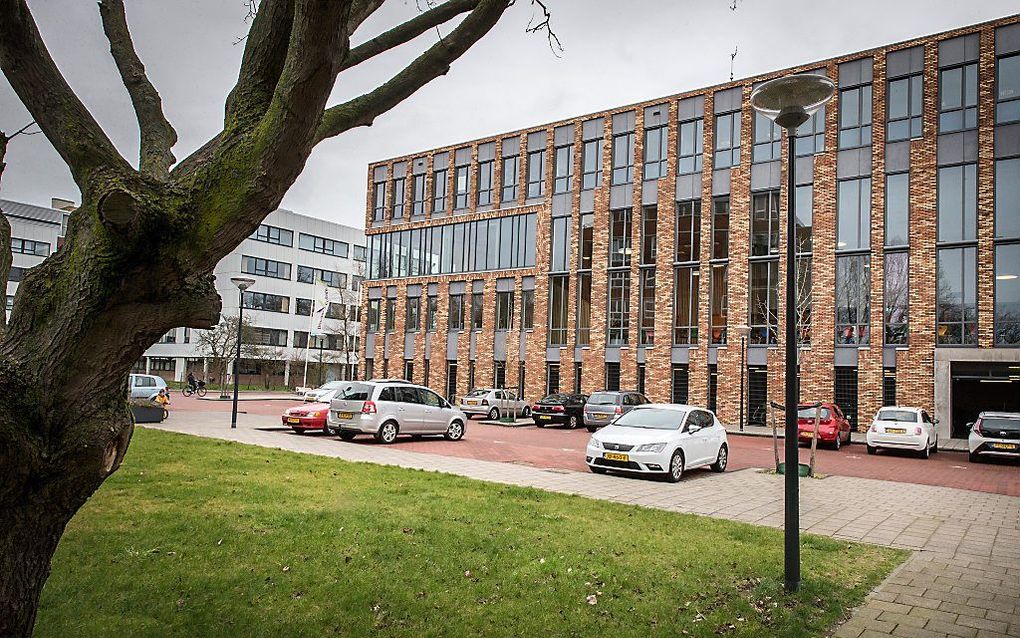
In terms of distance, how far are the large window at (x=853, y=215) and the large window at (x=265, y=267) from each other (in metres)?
53.1

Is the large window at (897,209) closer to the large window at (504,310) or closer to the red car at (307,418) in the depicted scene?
the large window at (504,310)

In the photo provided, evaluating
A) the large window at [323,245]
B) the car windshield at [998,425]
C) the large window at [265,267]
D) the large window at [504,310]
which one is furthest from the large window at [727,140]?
the large window at [323,245]

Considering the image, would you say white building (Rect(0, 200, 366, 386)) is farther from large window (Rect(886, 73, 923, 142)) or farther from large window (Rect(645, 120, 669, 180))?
large window (Rect(886, 73, 923, 142))

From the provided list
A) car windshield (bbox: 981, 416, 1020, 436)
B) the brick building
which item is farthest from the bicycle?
car windshield (bbox: 981, 416, 1020, 436)

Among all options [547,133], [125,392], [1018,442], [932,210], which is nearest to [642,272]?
[547,133]

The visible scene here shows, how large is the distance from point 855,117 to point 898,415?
1588cm

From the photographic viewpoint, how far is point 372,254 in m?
51.8

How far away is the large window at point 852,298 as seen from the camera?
31141mm

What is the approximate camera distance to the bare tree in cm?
334

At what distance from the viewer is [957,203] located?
29719 millimetres

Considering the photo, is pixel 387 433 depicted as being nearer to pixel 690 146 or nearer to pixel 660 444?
pixel 660 444

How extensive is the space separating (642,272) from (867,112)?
1249 centimetres

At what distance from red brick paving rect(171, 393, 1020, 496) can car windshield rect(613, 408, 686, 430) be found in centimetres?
138

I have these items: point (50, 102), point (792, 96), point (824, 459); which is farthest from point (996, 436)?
point (50, 102)
